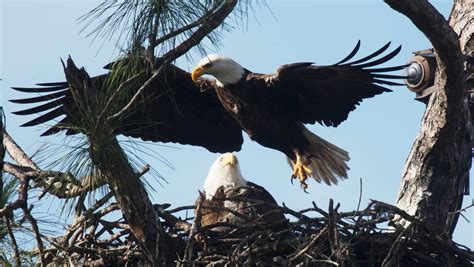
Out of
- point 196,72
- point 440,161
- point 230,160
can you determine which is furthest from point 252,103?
point 440,161

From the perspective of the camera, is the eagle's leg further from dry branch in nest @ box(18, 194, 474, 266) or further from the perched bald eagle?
dry branch in nest @ box(18, 194, 474, 266)

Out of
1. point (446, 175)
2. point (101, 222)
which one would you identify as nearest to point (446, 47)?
point (446, 175)

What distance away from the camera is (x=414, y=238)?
5051 mm

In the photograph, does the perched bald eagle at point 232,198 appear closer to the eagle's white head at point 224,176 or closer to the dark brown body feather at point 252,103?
the eagle's white head at point 224,176

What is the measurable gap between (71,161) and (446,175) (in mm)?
2050

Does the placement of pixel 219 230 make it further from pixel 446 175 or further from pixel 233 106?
pixel 233 106

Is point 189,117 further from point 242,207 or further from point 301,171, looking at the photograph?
point 242,207

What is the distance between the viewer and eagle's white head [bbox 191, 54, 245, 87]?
22.4ft

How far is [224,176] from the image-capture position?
600 cm

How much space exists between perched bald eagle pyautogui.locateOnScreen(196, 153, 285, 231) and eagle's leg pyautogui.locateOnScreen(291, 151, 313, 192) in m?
0.92

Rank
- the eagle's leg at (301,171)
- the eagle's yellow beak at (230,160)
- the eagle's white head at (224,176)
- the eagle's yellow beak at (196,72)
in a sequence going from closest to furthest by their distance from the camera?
the eagle's white head at (224,176)
the eagle's yellow beak at (230,160)
the eagle's yellow beak at (196,72)
the eagle's leg at (301,171)

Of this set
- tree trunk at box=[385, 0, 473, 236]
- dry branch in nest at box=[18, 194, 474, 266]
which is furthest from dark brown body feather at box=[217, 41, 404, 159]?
dry branch in nest at box=[18, 194, 474, 266]

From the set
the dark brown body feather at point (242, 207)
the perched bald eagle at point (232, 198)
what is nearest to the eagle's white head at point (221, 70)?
the perched bald eagle at point (232, 198)

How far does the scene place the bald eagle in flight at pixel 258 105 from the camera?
6461 mm
